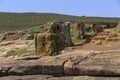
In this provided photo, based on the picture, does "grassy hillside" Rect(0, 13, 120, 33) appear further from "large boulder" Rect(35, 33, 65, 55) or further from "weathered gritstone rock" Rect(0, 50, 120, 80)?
"weathered gritstone rock" Rect(0, 50, 120, 80)

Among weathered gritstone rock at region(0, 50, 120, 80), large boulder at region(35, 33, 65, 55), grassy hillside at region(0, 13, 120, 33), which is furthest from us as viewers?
grassy hillside at region(0, 13, 120, 33)

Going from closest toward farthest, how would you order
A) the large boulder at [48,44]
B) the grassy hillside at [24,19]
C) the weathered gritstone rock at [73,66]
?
the weathered gritstone rock at [73,66] → the large boulder at [48,44] → the grassy hillside at [24,19]

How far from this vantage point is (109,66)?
13.6 meters

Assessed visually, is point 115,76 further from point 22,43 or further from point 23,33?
point 23,33

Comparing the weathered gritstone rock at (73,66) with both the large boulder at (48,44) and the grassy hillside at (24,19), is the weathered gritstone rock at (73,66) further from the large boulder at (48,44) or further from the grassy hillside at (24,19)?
the grassy hillside at (24,19)

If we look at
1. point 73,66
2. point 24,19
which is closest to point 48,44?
point 73,66

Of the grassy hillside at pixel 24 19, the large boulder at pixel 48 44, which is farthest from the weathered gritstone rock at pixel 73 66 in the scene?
the grassy hillside at pixel 24 19

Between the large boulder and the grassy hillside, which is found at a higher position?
the large boulder

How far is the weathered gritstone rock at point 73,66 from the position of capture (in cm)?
1370

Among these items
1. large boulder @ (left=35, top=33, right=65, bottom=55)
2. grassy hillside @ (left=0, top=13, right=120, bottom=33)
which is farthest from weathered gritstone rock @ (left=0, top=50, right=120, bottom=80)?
grassy hillside @ (left=0, top=13, right=120, bottom=33)

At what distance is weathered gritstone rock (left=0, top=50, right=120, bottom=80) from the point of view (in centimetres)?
1370

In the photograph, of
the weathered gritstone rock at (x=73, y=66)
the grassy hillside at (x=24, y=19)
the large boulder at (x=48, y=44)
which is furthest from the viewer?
the grassy hillside at (x=24, y=19)

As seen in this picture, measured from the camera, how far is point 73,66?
14.3 meters

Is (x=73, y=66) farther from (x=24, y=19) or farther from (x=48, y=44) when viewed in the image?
(x=24, y=19)
